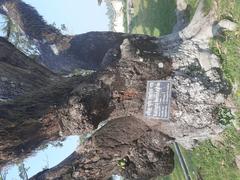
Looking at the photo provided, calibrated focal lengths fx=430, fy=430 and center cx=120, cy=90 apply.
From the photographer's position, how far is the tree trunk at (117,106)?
730 cm

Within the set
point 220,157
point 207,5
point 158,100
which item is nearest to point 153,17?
point 207,5

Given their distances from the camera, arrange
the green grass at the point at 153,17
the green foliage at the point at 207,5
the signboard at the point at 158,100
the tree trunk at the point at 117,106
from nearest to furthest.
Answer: the tree trunk at the point at 117,106 < the signboard at the point at 158,100 < the green foliage at the point at 207,5 < the green grass at the point at 153,17

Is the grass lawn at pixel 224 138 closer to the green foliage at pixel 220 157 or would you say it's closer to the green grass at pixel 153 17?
the green foliage at pixel 220 157

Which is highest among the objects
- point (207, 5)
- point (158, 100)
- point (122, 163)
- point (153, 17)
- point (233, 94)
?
point (153, 17)

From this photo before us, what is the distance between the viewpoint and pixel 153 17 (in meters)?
17.1

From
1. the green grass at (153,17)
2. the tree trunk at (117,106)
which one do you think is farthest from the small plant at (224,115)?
the green grass at (153,17)

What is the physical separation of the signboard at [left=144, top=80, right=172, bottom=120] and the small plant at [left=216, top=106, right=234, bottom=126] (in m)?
0.98

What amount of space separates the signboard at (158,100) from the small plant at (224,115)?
0.98 metres

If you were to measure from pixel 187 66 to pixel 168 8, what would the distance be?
22.7 feet

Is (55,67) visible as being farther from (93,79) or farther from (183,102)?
(183,102)

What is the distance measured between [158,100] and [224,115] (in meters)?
1.25

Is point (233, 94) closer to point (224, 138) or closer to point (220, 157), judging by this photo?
point (224, 138)

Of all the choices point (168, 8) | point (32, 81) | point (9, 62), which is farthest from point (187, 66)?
point (168, 8)

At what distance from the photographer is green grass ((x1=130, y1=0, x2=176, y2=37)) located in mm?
14430
